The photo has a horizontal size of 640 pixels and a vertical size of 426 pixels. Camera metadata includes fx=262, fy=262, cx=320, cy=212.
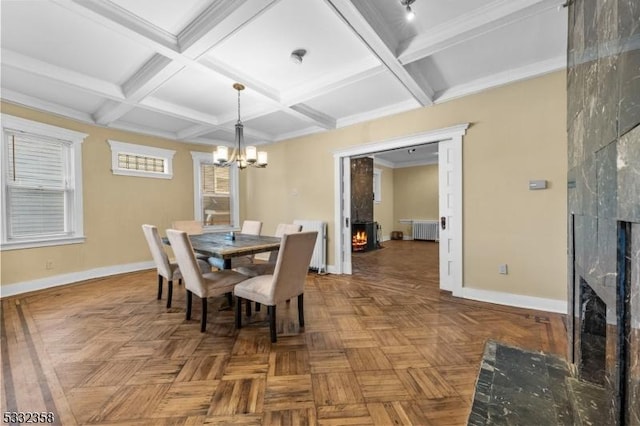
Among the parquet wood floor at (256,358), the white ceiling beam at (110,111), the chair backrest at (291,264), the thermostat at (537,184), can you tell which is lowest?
the parquet wood floor at (256,358)

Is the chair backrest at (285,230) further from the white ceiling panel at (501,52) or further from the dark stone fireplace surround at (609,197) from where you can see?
the dark stone fireplace surround at (609,197)

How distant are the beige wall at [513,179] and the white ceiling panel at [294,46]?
143 cm

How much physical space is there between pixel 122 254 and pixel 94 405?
11.7 ft

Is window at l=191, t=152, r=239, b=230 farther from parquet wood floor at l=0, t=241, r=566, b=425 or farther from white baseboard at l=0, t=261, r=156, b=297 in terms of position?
parquet wood floor at l=0, t=241, r=566, b=425

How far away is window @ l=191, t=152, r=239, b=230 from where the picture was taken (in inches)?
209

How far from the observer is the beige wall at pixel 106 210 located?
3.45 meters

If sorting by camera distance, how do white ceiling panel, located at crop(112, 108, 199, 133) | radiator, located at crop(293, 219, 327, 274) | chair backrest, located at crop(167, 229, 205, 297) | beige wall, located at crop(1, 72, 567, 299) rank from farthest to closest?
radiator, located at crop(293, 219, 327, 274), white ceiling panel, located at crop(112, 108, 199, 133), beige wall, located at crop(1, 72, 567, 299), chair backrest, located at crop(167, 229, 205, 297)

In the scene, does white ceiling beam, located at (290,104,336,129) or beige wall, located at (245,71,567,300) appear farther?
white ceiling beam, located at (290,104,336,129)

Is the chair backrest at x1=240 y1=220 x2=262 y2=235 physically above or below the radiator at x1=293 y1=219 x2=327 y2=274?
above

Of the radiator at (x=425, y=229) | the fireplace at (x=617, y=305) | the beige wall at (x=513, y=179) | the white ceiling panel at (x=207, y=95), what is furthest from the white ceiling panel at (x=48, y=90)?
the radiator at (x=425, y=229)

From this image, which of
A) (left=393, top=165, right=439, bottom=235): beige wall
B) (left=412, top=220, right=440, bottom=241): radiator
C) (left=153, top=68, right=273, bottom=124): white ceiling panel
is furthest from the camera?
(left=393, top=165, right=439, bottom=235): beige wall

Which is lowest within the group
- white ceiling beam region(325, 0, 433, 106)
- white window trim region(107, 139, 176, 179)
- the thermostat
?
the thermostat

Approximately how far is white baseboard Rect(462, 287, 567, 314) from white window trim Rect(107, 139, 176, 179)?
204 inches

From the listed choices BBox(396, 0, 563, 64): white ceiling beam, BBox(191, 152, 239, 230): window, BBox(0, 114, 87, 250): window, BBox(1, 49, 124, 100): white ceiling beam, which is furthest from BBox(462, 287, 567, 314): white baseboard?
BBox(0, 114, 87, 250): window
